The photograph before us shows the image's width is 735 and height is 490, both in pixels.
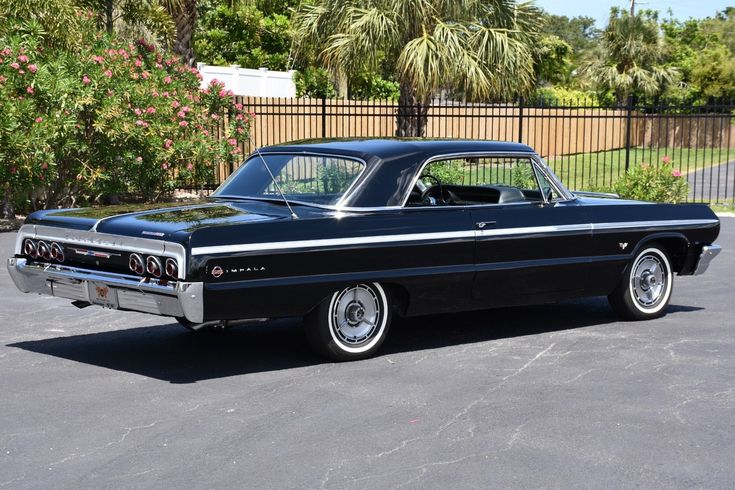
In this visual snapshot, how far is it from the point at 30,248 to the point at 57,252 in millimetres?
342

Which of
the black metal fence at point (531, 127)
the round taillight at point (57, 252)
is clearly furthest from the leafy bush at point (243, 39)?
the round taillight at point (57, 252)

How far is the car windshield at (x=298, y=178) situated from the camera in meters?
7.75

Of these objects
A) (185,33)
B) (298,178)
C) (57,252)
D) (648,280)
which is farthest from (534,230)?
(185,33)

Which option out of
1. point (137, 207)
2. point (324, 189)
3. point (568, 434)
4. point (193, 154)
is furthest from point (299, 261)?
point (193, 154)

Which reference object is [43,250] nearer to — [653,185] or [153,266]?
[153,266]

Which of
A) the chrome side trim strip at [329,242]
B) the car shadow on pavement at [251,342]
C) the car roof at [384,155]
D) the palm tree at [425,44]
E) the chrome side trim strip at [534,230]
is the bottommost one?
the car shadow on pavement at [251,342]

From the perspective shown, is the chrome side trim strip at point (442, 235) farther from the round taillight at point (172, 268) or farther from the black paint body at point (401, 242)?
the round taillight at point (172, 268)

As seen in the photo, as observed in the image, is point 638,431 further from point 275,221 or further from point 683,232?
point 683,232

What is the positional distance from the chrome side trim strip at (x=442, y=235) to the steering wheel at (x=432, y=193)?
1.22 feet

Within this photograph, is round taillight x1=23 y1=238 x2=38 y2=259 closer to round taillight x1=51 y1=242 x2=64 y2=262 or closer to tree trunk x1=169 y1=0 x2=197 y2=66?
round taillight x1=51 y1=242 x2=64 y2=262

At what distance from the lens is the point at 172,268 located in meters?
6.67

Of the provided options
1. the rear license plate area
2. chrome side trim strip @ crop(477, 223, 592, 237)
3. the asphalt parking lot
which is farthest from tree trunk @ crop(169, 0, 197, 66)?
the rear license plate area

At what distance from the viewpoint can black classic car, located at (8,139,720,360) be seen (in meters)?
6.84

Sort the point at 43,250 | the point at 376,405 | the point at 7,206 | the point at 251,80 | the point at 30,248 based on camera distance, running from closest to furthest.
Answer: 1. the point at 376,405
2. the point at 43,250
3. the point at 30,248
4. the point at 7,206
5. the point at 251,80
